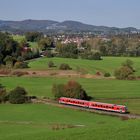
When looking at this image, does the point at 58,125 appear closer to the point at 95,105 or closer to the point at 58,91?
the point at 95,105

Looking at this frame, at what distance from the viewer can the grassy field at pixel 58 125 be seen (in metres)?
18.8

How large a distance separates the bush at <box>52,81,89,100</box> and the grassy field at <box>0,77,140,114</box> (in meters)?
1.98

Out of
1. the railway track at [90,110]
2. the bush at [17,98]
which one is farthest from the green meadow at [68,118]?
the bush at [17,98]

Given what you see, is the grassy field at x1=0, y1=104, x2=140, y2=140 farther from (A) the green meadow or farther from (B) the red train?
(B) the red train

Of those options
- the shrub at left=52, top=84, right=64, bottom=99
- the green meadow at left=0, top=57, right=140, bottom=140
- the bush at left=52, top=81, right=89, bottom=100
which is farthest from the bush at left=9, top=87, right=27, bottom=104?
the bush at left=52, top=81, right=89, bottom=100

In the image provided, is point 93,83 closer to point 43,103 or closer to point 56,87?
point 56,87

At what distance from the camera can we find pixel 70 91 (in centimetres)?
5353

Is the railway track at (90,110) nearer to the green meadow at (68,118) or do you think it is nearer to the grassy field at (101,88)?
the green meadow at (68,118)

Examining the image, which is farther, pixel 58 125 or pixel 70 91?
pixel 70 91

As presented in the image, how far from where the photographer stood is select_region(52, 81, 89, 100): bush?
5304 centimetres

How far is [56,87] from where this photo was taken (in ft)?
178

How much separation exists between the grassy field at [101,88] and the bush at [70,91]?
6.49ft

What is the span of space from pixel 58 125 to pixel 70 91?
2120 cm

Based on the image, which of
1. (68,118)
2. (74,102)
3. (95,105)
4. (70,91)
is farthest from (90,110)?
(70,91)
